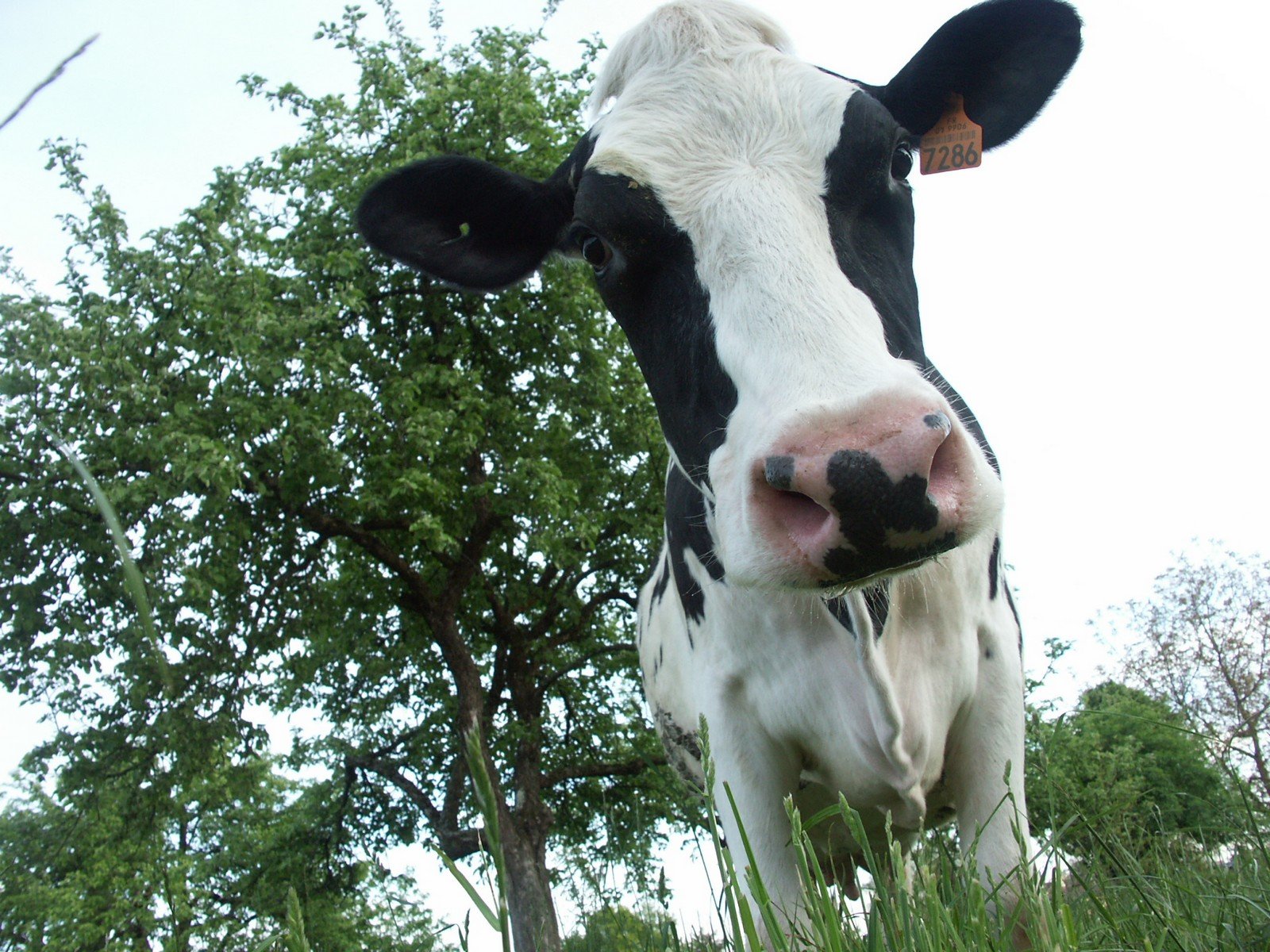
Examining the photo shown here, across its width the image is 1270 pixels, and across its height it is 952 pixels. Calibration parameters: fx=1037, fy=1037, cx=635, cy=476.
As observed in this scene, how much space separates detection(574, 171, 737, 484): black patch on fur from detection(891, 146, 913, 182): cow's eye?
0.72 metres

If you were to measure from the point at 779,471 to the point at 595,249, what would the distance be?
134 cm

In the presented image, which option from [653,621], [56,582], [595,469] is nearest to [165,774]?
[56,582]

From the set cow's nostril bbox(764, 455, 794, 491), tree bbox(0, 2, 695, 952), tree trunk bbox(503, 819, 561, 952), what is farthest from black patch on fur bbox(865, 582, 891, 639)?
tree trunk bbox(503, 819, 561, 952)

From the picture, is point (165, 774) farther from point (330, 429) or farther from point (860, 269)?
point (860, 269)

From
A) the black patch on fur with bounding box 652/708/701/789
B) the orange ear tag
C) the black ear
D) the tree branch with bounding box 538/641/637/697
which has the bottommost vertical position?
the black patch on fur with bounding box 652/708/701/789

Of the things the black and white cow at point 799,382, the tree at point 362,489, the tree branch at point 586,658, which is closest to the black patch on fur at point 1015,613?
the black and white cow at point 799,382

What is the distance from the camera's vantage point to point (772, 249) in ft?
8.02

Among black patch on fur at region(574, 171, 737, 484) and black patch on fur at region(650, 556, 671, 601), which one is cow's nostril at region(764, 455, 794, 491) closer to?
black patch on fur at region(574, 171, 737, 484)

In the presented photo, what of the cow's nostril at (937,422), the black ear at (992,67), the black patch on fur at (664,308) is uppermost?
the black ear at (992,67)

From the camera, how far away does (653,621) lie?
5559 mm

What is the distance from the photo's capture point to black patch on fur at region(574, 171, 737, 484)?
260cm

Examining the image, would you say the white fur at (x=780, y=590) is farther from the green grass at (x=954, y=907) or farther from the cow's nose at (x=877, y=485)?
the green grass at (x=954, y=907)

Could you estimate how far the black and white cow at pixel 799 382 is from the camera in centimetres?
200

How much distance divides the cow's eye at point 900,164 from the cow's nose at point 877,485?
48.9 inches
